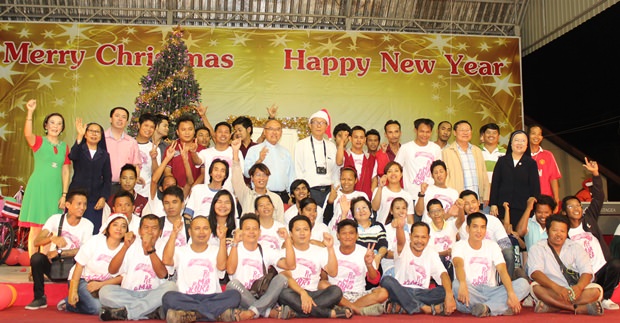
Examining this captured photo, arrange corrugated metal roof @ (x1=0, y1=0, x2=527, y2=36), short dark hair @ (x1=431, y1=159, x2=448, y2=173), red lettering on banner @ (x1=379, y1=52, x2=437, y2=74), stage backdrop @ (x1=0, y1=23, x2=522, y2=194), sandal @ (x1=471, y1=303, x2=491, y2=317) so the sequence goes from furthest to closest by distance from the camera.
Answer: corrugated metal roof @ (x1=0, y1=0, x2=527, y2=36) < red lettering on banner @ (x1=379, y1=52, x2=437, y2=74) < stage backdrop @ (x1=0, y1=23, x2=522, y2=194) < short dark hair @ (x1=431, y1=159, x2=448, y2=173) < sandal @ (x1=471, y1=303, x2=491, y2=317)

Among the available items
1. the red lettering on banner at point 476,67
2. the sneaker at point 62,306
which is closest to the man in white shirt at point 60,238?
the sneaker at point 62,306

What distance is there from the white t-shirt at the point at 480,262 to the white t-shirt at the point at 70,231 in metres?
2.82

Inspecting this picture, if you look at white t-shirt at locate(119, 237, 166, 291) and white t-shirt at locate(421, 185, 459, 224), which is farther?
white t-shirt at locate(421, 185, 459, 224)

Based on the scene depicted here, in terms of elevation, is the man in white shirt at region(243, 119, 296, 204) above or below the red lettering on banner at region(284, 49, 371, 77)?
below

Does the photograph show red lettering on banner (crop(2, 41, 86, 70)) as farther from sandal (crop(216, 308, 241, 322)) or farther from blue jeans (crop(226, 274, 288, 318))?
sandal (crop(216, 308, 241, 322))

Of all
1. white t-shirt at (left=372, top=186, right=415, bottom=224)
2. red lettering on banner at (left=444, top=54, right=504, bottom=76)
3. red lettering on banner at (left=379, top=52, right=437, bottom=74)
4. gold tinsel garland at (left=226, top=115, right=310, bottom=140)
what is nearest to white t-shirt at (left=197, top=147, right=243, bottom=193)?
white t-shirt at (left=372, top=186, right=415, bottom=224)

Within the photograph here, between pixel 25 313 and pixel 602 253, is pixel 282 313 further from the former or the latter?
pixel 602 253

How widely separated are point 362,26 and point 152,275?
7.79 m

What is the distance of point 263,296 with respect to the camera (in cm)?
420

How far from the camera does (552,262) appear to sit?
15.1ft

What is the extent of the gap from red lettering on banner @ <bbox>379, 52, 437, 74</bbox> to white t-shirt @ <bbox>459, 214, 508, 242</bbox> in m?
5.37

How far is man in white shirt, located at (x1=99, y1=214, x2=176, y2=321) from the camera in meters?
4.04

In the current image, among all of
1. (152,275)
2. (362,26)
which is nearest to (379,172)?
(152,275)

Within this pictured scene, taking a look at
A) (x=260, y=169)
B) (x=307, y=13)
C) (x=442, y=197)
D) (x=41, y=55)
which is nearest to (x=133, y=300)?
(x=260, y=169)
